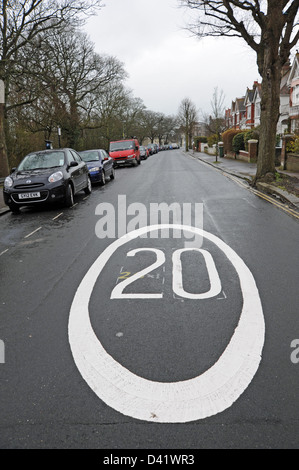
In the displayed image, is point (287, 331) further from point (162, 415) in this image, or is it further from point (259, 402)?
point (162, 415)

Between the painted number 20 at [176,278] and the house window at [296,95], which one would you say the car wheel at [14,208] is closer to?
the painted number 20 at [176,278]

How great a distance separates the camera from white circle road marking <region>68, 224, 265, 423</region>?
2389mm

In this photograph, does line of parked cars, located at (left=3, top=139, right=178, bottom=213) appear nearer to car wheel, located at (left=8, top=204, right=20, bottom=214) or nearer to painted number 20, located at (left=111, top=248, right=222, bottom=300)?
car wheel, located at (left=8, top=204, right=20, bottom=214)

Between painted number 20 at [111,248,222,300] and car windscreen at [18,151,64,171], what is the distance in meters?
5.80

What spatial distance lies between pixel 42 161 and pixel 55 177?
1.33 meters

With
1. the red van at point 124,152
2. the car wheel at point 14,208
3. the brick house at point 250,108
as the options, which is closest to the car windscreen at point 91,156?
the car wheel at point 14,208

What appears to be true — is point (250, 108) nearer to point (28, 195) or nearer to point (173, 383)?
point (28, 195)

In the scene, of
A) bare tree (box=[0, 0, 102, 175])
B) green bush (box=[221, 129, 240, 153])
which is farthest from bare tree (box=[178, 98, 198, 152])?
bare tree (box=[0, 0, 102, 175])

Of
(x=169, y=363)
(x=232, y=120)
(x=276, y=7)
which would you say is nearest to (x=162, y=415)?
(x=169, y=363)

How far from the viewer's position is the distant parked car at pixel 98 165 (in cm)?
1516

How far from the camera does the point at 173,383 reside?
2.61m

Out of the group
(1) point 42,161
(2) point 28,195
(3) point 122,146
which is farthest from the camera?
(3) point 122,146

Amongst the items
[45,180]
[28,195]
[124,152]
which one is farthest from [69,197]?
[124,152]

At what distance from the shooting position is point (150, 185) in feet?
47.6
